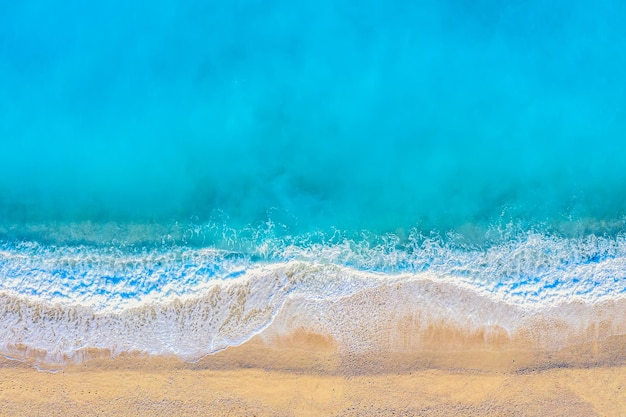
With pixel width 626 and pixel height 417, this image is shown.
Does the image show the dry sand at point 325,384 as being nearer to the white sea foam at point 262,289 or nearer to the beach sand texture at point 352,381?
the beach sand texture at point 352,381

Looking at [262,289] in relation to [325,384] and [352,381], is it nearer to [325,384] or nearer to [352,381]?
[325,384]

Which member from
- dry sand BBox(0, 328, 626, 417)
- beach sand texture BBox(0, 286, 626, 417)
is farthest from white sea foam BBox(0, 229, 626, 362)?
dry sand BBox(0, 328, 626, 417)

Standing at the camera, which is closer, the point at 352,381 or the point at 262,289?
the point at 352,381

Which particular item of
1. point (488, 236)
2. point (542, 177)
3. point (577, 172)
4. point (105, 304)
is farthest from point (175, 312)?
point (577, 172)

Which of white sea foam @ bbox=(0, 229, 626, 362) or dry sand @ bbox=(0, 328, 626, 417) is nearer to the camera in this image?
dry sand @ bbox=(0, 328, 626, 417)

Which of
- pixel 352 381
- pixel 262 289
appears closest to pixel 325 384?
pixel 352 381

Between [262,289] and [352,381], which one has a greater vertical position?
[262,289]

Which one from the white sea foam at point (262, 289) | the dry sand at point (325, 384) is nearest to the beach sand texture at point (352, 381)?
the dry sand at point (325, 384)

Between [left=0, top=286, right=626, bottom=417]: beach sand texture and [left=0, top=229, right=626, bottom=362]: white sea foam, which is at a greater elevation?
[left=0, top=229, right=626, bottom=362]: white sea foam

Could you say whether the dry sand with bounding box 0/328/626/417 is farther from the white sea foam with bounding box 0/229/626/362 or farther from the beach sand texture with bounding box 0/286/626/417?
the white sea foam with bounding box 0/229/626/362

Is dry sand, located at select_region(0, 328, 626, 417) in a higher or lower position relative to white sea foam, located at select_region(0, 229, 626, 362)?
lower
